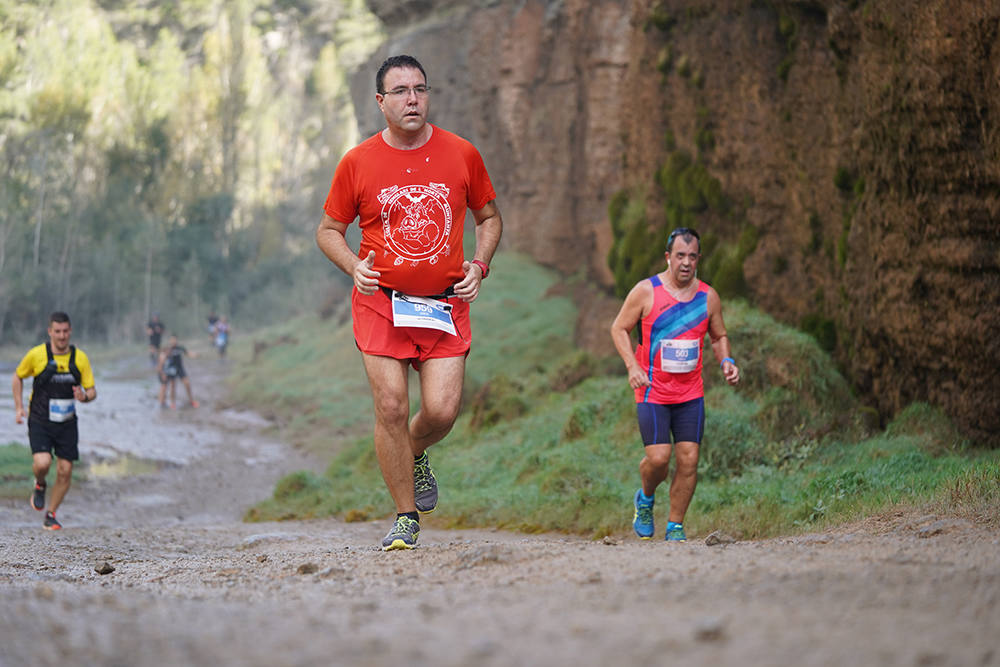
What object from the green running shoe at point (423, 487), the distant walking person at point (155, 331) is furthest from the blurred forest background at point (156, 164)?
the green running shoe at point (423, 487)

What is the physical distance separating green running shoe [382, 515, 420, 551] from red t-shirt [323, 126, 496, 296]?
1.24m

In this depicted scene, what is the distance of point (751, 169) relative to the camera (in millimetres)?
13812

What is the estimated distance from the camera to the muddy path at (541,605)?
9.69 feet

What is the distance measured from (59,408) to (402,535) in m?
6.23

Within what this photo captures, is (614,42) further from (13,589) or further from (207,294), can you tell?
(207,294)

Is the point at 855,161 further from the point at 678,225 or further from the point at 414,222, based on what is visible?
the point at 414,222

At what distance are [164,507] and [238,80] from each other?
4659 cm

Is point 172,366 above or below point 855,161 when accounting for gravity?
below

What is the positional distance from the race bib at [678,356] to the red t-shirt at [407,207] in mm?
1599

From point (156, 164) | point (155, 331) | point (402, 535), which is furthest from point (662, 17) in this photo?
point (156, 164)

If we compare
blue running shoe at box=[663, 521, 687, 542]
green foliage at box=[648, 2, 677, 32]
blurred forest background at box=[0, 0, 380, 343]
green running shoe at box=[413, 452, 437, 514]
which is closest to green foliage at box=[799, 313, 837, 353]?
blue running shoe at box=[663, 521, 687, 542]

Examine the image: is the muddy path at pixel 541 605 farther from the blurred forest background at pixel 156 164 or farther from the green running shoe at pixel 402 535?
the blurred forest background at pixel 156 164

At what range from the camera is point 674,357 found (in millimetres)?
7086

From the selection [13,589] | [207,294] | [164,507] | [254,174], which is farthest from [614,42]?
[254,174]
